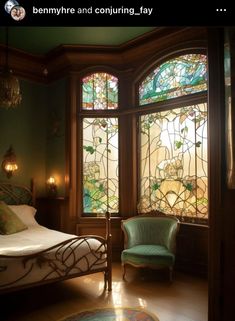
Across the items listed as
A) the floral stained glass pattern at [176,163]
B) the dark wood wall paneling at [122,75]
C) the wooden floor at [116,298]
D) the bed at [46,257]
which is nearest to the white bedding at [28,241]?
the bed at [46,257]

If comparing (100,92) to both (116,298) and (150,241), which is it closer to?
(150,241)

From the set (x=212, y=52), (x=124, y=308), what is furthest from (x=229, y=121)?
(x=124, y=308)

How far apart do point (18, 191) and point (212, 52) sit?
14.8ft

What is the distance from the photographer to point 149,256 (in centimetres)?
418

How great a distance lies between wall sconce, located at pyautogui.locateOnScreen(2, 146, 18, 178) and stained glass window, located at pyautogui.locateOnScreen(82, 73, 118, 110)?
1.53 meters

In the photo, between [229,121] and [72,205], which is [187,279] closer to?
[72,205]

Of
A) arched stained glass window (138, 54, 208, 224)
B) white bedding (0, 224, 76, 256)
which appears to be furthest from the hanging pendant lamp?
arched stained glass window (138, 54, 208, 224)

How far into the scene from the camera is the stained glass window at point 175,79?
15.3ft

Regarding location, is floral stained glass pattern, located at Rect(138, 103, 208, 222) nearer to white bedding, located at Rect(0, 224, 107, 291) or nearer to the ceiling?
the ceiling

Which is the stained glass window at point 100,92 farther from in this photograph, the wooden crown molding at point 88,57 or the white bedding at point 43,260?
the white bedding at point 43,260

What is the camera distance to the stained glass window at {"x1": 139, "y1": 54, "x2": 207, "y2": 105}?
4656mm

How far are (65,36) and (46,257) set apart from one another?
11.5 ft

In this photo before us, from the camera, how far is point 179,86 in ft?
16.1

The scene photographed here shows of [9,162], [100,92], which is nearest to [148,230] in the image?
[100,92]
